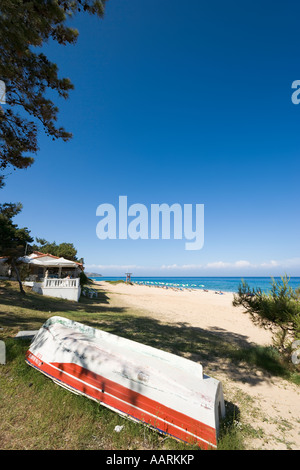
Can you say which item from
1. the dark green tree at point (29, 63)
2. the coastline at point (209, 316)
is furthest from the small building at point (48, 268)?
the dark green tree at point (29, 63)

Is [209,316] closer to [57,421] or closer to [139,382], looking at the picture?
[139,382]

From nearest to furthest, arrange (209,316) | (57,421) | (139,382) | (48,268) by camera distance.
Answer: (57,421) < (139,382) < (209,316) < (48,268)

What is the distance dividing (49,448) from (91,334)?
272cm

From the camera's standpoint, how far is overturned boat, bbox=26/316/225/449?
3.33 meters

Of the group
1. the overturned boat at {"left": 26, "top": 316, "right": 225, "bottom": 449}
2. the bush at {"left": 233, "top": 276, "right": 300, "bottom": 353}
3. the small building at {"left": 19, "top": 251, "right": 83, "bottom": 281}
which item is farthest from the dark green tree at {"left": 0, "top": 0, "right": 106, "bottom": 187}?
the small building at {"left": 19, "top": 251, "right": 83, "bottom": 281}

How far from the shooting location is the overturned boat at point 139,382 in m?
3.33

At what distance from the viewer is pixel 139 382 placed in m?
3.74

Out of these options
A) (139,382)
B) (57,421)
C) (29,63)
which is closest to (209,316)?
(139,382)

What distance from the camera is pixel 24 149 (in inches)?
288

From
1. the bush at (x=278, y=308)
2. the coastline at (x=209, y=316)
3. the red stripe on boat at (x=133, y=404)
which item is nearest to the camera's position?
the red stripe on boat at (x=133, y=404)

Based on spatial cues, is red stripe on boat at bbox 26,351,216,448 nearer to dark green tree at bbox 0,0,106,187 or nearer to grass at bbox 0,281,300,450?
grass at bbox 0,281,300,450

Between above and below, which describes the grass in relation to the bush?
below

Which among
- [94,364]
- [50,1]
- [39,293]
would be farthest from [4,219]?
[94,364]

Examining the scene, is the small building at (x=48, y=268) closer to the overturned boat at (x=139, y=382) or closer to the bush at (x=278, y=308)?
the overturned boat at (x=139, y=382)
